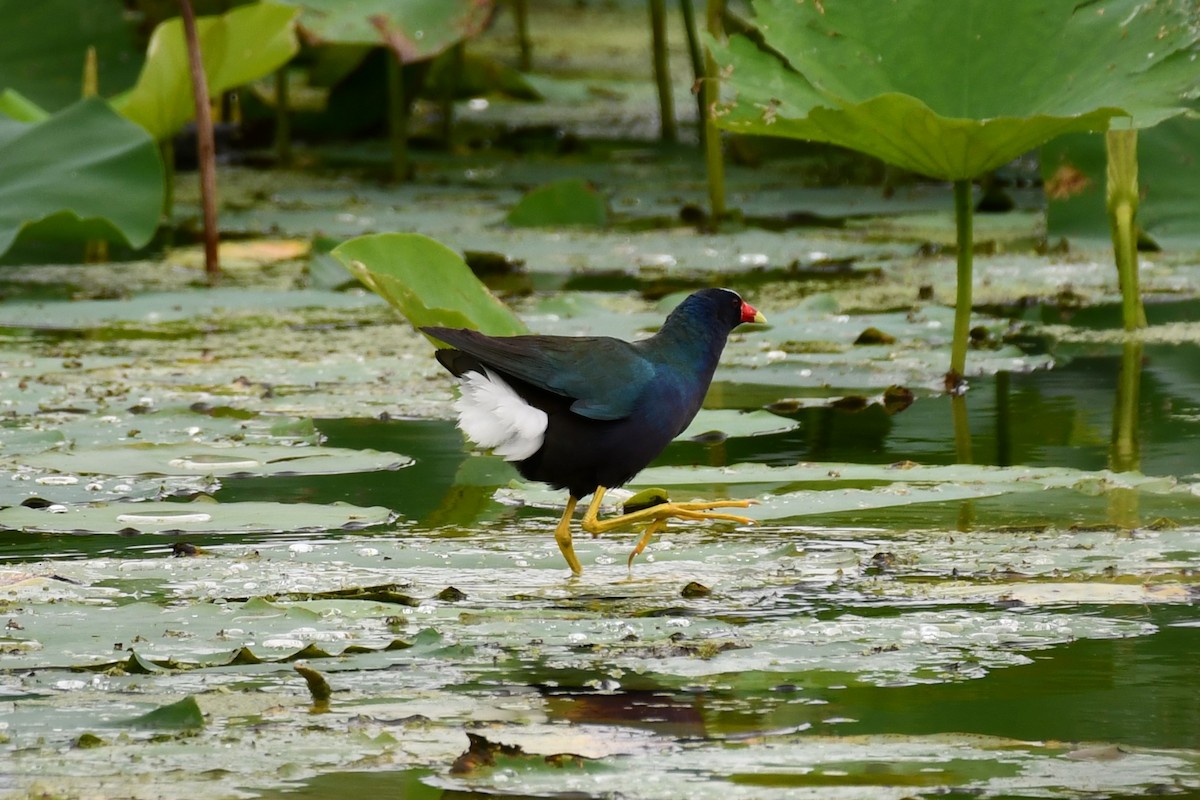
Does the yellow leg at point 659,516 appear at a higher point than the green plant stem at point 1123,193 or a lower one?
lower

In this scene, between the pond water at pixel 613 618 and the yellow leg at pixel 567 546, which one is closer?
the pond water at pixel 613 618

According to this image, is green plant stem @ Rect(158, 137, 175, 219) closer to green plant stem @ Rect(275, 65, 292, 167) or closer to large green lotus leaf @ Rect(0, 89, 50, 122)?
large green lotus leaf @ Rect(0, 89, 50, 122)

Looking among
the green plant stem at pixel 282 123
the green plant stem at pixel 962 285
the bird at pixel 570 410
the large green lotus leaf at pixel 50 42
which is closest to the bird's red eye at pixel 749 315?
the bird at pixel 570 410

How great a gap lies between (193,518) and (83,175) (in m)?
2.80

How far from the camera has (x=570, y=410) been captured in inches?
115

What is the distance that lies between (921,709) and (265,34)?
456 centimetres

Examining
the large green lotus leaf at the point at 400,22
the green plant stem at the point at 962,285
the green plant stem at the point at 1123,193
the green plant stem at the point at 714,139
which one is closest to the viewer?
the green plant stem at the point at 962,285

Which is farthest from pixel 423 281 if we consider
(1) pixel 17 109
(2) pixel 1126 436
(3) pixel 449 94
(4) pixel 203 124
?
(3) pixel 449 94

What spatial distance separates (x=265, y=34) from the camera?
616 centimetres

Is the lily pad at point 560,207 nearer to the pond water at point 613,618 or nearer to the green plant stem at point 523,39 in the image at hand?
the pond water at point 613,618

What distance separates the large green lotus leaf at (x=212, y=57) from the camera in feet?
19.7

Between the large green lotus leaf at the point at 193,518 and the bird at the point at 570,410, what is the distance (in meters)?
0.24

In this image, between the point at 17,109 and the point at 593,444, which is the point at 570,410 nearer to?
the point at 593,444

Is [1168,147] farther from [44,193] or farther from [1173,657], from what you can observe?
[1173,657]
